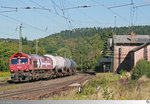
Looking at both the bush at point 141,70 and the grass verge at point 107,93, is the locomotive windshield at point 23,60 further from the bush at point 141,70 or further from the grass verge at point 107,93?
the bush at point 141,70

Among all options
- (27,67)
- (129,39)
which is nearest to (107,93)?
(27,67)

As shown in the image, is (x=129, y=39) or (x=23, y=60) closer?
(x=23, y=60)

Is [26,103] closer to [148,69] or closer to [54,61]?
[148,69]

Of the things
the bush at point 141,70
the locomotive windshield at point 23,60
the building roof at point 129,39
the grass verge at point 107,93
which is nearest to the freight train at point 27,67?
the locomotive windshield at point 23,60

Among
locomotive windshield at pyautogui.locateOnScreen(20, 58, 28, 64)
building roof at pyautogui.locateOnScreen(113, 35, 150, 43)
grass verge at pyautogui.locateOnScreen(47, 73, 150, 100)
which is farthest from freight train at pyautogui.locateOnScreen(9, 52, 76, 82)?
building roof at pyautogui.locateOnScreen(113, 35, 150, 43)

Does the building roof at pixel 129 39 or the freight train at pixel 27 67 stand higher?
the building roof at pixel 129 39

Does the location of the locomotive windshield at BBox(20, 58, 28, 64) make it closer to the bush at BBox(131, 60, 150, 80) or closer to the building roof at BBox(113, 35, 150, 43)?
the bush at BBox(131, 60, 150, 80)

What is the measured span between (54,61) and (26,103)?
3491 cm

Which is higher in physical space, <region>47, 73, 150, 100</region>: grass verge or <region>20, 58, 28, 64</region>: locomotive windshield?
<region>20, 58, 28, 64</region>: locomotive windshield

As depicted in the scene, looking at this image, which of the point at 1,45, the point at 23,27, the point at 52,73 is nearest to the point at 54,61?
the point at 52,73

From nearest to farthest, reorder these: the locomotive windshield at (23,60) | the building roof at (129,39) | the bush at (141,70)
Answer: the locomotive windshield at (23,60) < the bush at (141,70) < the building roof at (129,39)

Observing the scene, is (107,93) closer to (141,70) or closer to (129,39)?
(141,70)

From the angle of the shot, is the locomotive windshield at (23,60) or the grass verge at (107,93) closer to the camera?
the grass verge at (107,93)

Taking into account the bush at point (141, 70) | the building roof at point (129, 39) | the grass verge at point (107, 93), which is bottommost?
the grass verge at point (107, 93)
